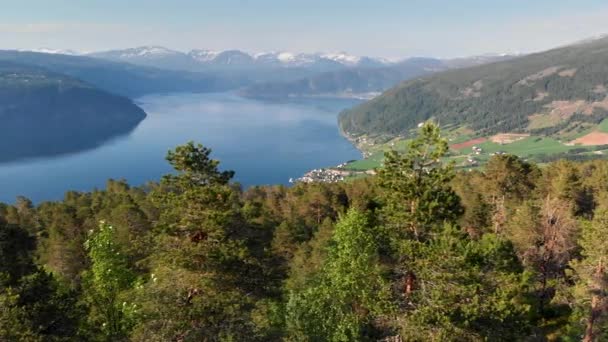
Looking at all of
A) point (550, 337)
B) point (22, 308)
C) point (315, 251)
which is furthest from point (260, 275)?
point (550, 337)

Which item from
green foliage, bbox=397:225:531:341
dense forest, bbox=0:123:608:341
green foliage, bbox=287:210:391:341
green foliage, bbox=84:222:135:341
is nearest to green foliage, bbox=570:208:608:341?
dense forest, bbox=0:123:608:341

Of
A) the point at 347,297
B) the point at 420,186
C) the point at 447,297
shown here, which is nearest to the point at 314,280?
the point at 347,297

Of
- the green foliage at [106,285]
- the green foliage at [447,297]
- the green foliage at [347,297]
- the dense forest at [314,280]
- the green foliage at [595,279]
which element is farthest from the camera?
the green foliage at [106,285]

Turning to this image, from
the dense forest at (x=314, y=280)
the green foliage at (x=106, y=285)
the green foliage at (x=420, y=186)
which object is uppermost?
the green foliage at (x=420, y=186)

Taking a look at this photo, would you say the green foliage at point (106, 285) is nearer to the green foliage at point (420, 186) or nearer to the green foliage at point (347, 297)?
the green foliage at point (347, 297)

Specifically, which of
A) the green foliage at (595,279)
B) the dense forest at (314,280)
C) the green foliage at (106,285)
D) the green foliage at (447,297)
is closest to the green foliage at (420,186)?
the dense forest at (314,280)

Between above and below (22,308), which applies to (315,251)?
below

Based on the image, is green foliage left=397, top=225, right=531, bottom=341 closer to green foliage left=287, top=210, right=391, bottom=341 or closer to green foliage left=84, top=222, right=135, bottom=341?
green foliage left=287, top=210, right=391, bottom=341

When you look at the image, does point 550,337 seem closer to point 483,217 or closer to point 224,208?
point 483,217

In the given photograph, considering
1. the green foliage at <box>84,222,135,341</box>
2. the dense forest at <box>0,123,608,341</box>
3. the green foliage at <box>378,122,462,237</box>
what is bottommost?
the green foliage at <box>84,222,135,341</box>

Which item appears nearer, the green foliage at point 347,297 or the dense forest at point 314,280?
the dense forest at point 314,280

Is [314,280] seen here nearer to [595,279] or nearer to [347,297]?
[347,297]
